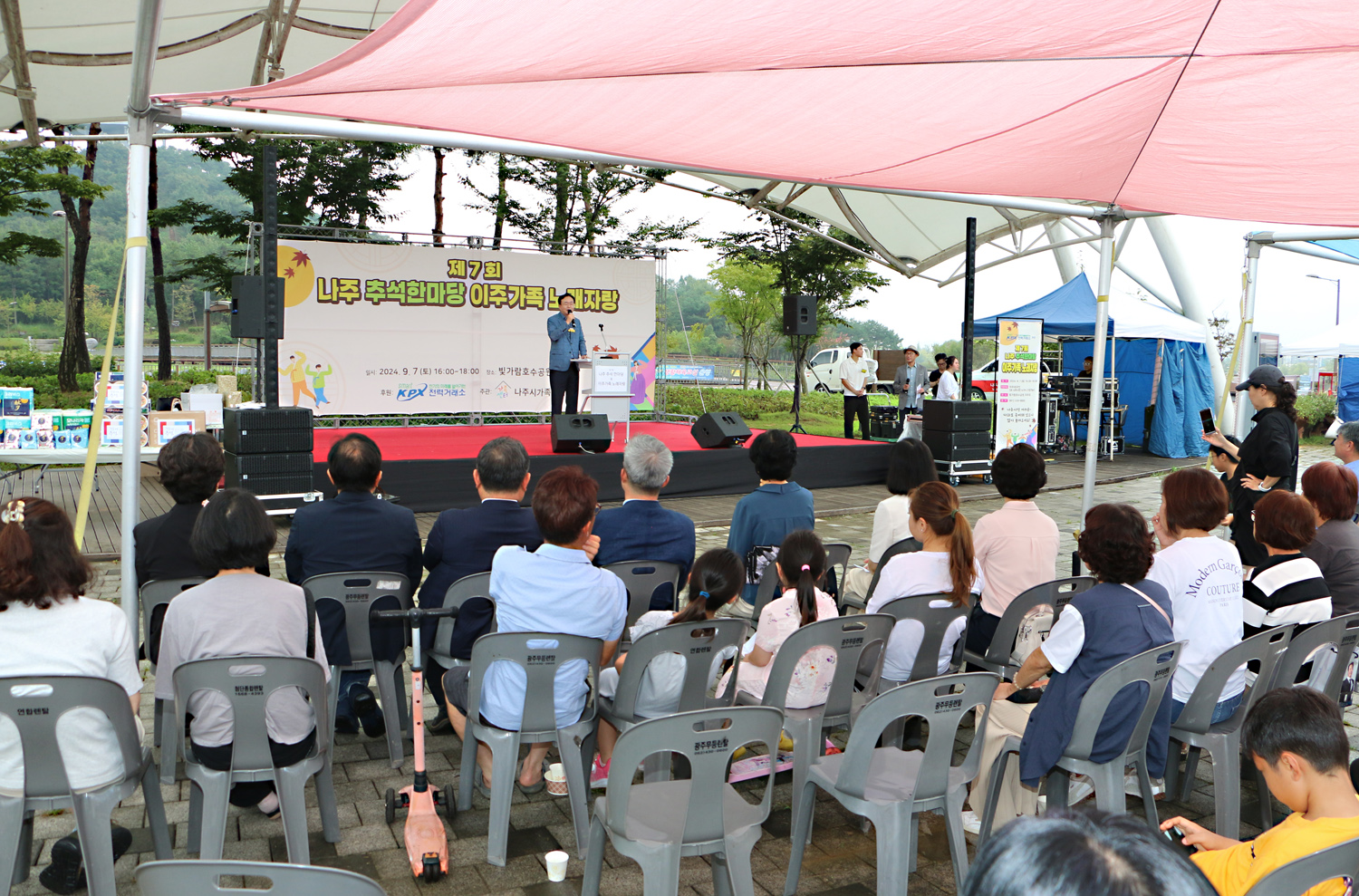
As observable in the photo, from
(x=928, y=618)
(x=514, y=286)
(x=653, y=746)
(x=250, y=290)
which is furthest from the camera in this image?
(x=514, y=286)

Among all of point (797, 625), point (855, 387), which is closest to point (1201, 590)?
point (797, 625)

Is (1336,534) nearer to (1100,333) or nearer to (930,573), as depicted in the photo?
(930,573)

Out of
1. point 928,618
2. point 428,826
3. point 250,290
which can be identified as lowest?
point 428,826

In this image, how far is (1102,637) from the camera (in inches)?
101

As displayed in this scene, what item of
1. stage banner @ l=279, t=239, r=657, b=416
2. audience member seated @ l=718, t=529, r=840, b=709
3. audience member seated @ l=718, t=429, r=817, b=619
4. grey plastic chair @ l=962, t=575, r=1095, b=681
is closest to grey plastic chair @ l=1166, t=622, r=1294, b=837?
grey plastic chair @ l=962, t=575, r=1095, b=681

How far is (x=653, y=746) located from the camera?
2.01 meters

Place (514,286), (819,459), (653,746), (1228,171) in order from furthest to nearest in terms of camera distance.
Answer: (514,286) < (819,459) < (1228,171) < (653,746)

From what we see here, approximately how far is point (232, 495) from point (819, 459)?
8815 millimetres

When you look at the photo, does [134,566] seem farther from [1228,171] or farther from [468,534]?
[1228,171]

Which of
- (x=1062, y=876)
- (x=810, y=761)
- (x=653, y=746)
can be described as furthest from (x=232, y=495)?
(x=1062, y=876)

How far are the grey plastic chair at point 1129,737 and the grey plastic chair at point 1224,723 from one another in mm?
246

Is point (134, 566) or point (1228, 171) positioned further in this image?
point (1228, 171)

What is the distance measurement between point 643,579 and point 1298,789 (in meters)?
2.23

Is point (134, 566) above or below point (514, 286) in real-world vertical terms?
below
